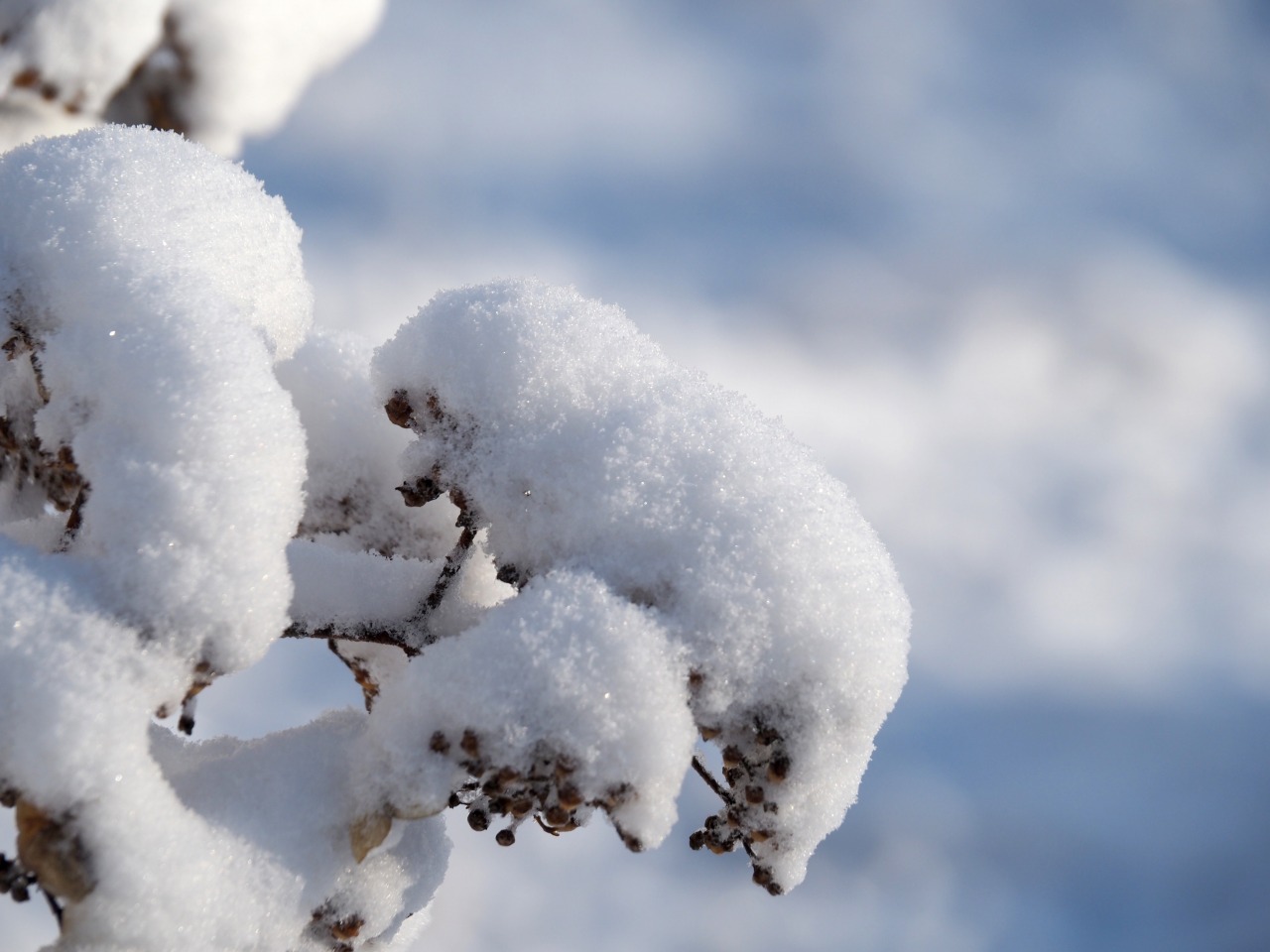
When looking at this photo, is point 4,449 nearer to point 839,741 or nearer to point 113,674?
point 113,674

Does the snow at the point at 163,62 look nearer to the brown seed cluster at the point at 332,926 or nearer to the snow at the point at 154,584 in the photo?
the snow at the point at 154,584

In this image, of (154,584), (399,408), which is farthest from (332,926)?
(399,408)

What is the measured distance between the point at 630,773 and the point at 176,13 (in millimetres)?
4556

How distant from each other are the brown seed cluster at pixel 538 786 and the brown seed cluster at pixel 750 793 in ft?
0.79

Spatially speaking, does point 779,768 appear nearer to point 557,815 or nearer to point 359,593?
point 557,815

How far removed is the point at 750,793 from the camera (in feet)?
5.82

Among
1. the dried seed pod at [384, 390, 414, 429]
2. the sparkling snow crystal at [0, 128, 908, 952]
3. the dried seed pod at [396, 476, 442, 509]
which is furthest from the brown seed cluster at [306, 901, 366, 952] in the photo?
the dried seed pod at [384, 390, 414, 429]

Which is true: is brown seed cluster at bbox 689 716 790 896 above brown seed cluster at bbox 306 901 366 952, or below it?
above

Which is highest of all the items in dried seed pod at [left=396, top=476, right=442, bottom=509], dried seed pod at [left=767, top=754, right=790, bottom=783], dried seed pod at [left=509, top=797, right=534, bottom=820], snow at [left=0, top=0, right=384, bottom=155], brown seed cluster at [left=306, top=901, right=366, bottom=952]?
dried seed pod at [left=396, top=476, right=442, bottom=509]

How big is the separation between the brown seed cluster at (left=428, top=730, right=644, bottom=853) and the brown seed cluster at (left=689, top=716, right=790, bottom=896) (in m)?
0.24

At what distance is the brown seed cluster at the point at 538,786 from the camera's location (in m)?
1.56

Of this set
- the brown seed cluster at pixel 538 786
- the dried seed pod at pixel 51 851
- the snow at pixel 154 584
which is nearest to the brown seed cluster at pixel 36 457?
the snow at pixel 154 584

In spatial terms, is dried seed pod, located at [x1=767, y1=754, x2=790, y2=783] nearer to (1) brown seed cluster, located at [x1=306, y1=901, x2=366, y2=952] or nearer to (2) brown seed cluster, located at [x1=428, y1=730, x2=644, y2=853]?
(2) brown seed cluster, located at [x1=428, y1=730, x2=644, y2=853]

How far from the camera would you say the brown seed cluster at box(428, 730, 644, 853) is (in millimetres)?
1564
